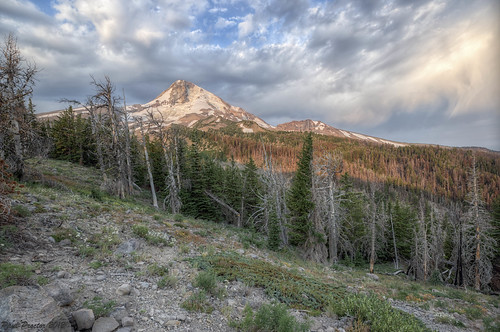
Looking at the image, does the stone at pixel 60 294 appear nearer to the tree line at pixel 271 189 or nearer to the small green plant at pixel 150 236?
the small green plant at pixel 150 236

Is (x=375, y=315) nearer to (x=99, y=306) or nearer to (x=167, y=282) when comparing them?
(x=167, y=282)

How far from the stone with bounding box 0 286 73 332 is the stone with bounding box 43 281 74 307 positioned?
302 mm

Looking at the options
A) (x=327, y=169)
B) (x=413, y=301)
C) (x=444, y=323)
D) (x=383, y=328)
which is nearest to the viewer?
(x=383, y=328)

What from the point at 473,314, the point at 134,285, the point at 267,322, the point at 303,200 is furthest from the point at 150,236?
the point at 473,314

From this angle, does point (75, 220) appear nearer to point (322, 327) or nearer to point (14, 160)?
point (14, 160)

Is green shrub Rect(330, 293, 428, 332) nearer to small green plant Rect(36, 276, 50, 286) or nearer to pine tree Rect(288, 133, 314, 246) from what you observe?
small green plant Rect(36, 276, 50, 286)

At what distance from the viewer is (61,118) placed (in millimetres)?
42531

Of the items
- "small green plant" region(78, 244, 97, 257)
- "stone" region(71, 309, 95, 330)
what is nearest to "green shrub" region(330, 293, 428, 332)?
"stone" region(71, 309, 95, 330)

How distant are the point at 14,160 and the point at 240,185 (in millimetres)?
24371

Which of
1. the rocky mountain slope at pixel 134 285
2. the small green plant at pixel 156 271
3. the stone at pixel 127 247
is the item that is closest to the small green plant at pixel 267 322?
the rocky mountain slope at pixel 134 285

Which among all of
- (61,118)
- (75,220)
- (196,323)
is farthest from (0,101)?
(61,118)

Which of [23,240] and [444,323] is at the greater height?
[23,240]

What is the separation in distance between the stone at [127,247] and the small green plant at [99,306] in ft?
9.74

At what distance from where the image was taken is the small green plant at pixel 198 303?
5312mm
